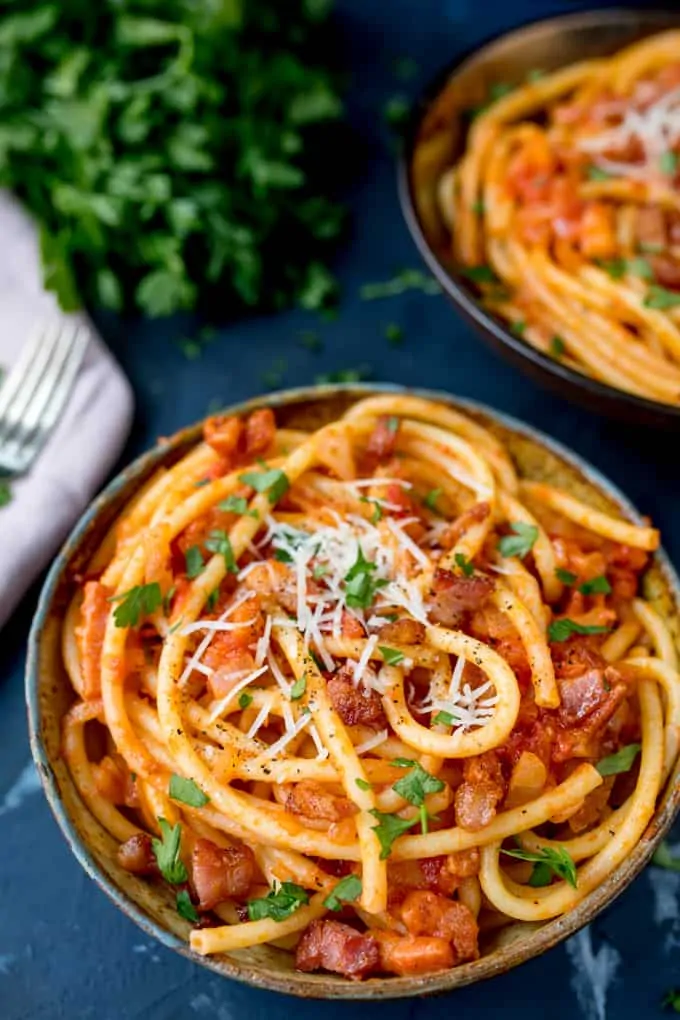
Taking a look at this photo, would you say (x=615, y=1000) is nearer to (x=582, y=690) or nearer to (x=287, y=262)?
(x=582, y=690)

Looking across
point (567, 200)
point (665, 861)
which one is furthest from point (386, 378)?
point (665, 861)

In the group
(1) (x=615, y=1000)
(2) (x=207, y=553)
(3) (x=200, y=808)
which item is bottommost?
(1) (x=615, y=1000)

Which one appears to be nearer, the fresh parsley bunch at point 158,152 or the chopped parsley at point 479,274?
the chopped parsley at point 479,274

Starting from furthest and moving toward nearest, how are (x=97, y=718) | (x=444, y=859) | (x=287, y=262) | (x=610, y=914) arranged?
(x=287, y=262), (x=610, y=914), (x=97, y=718), (x=444, y=859)

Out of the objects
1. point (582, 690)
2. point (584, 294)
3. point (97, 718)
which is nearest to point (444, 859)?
point (582, 690)

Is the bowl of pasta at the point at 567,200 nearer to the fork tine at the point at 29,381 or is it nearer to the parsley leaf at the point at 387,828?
the fork tine at the point at 29,381

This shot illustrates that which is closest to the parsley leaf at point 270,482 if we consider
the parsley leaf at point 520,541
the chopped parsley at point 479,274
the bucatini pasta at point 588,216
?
the parsley leaf at point 520,541

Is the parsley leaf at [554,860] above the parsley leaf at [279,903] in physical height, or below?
below

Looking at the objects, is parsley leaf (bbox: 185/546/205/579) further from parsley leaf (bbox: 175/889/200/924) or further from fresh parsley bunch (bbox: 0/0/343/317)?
fresh parsley bunch (bbox: 0/0/343/317)
